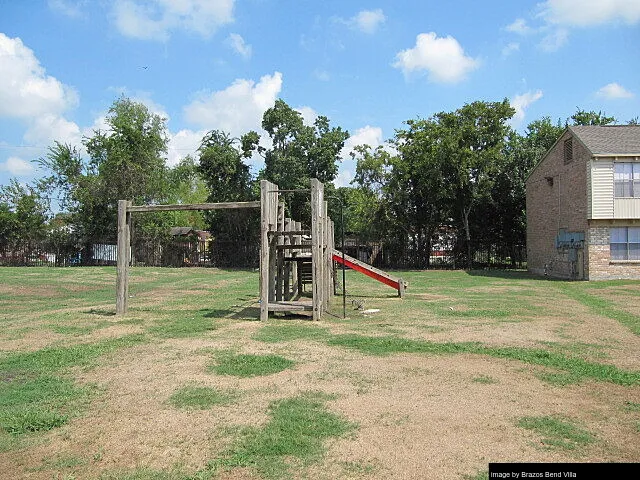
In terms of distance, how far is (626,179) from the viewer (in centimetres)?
2366

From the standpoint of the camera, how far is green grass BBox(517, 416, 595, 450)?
437cm

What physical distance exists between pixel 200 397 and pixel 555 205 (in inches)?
1014

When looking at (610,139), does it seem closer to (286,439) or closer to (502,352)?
(502,352)

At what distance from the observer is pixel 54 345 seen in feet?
28.9

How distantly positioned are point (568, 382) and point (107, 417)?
5152 mm

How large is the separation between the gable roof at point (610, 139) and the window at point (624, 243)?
11.3ft

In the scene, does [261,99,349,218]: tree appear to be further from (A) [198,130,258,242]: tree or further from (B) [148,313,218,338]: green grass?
(B) [148,313,218,338]: green grass

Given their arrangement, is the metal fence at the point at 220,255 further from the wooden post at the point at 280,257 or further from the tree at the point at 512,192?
the wooden post at the point at 280,257

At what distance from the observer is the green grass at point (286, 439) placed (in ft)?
13.4

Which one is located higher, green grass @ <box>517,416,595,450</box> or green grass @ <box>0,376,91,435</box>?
green grass @ <box>517,416,595,450</box>

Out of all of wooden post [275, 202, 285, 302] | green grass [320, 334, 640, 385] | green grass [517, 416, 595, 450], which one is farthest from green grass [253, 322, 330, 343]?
green grass [517, 416, 595, 450]

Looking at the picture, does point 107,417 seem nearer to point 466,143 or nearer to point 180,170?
point 466,143

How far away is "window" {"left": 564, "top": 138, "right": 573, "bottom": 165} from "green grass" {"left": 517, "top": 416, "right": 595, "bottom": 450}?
23.5m

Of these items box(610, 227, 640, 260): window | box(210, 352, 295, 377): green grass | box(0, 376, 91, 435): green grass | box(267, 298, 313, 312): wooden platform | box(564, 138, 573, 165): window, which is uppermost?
box(564, 138, 573, 165): window
